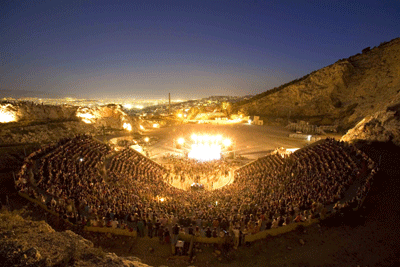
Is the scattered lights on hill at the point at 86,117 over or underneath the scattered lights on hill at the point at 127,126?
over

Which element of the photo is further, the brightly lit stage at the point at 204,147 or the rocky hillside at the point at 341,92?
the rocky hillside at the point at 341,92

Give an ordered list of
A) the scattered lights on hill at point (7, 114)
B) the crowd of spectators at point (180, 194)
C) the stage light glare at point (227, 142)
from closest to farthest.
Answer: the crowd of spectators at point (180, 194), the scattered lights on hill at point (7, 114), the stage light glare at point (227, 142)

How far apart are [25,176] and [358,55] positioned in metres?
68.2

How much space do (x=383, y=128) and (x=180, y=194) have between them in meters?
20.1

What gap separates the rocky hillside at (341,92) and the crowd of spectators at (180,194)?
93.9 ft

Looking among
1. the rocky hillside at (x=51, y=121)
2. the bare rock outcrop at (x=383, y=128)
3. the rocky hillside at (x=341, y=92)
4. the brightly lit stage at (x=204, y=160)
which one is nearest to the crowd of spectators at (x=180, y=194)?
the brightly lit stage at (x=204, y=160)

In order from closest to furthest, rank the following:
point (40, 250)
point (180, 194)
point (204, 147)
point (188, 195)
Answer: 1. point (40, 250)
2. point (188, 195)
3. point (180, 194)
4. point (204, 147)

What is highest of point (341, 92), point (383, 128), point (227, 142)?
point (341, 92)

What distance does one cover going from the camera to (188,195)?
1606 centimetres

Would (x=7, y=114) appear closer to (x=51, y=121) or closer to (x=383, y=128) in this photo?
(x=51, y=121)

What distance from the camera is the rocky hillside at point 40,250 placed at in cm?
367

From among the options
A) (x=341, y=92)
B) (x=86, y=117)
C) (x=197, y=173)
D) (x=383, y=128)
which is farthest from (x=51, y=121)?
(x=341, y=92)

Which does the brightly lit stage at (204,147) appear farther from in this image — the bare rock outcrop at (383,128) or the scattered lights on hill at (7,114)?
the scattered lights on hill at (7,114)

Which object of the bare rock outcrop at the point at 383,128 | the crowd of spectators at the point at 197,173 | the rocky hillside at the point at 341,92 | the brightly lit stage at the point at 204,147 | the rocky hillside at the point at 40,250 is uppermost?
the rocky hillside at the point at 341,92
